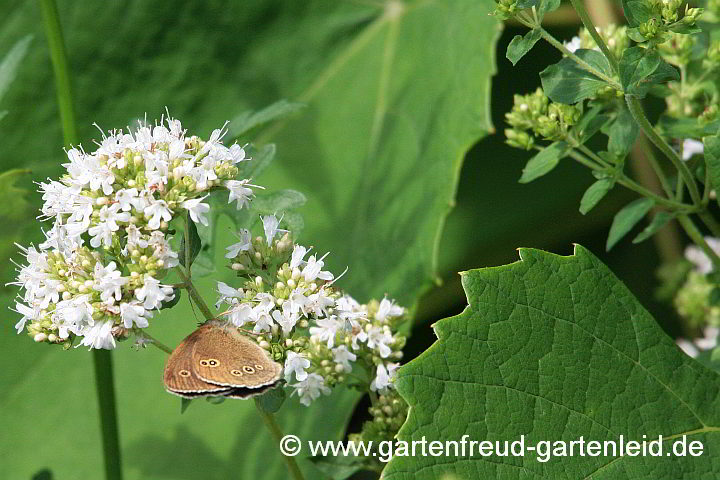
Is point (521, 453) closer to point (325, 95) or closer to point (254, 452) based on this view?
point (254, 452)

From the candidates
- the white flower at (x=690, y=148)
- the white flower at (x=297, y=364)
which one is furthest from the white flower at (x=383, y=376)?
the white flower at (x=690, y=148)

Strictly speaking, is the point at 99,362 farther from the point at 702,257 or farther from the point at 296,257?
the point at 702,257

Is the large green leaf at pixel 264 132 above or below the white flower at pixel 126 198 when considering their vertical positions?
above

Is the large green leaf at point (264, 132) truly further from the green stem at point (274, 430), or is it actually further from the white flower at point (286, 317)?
the white flower at point (286, 317)

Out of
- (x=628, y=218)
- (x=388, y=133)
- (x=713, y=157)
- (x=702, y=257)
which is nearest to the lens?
(x=713, y=157)

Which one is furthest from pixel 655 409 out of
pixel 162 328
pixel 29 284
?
pixel 162 328

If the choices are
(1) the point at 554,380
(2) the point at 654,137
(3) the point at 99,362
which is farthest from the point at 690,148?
(3) the point at 99,362
